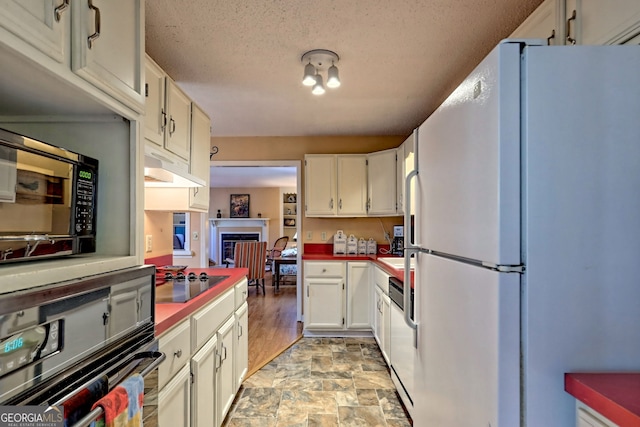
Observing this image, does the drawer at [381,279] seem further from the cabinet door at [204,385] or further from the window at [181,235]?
the window at [181,235]

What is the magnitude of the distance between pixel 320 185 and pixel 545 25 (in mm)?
2553

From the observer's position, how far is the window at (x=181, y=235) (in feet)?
19.4

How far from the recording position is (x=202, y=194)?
2.33 m

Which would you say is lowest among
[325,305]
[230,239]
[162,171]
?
[325,305]

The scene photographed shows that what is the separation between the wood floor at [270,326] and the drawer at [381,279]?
1067 mm

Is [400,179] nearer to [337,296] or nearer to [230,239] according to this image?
[337,296]

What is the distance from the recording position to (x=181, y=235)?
6.61 m

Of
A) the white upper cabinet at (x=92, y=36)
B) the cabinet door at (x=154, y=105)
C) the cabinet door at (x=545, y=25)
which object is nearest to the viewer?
the white upper cabinet at (x=92, y=36)

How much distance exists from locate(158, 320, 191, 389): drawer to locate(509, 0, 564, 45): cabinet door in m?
1.87

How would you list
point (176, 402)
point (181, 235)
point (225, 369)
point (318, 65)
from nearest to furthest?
1. point (176, 402)
2. point (225, 369)
3. point (318, 65)
4. point (181, 235)

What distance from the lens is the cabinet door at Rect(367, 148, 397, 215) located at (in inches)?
137

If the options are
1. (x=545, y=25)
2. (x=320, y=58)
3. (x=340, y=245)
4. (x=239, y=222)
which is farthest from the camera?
(x=239, y=222)

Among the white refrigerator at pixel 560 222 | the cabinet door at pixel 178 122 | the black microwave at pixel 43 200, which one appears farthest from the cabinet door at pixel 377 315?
the black microwave at pixel 43 200

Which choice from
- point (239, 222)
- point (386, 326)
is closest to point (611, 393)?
point (386, 326)
